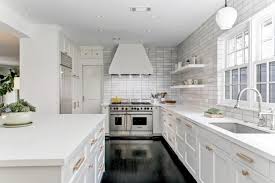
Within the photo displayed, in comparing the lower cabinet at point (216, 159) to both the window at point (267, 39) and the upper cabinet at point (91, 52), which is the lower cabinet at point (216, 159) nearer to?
the window at point (267, 39)

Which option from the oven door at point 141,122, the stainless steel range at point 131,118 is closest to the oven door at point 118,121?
the stainless steel range at point 131,118

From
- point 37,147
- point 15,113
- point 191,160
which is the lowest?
point 191,160

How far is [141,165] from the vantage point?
382 centimetres

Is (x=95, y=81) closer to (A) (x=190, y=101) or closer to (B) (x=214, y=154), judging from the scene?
(A) (x=190, y=101)

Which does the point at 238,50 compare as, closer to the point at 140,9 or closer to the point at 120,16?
the point at 140,9

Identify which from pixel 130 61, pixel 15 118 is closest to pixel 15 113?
pixel 15 118

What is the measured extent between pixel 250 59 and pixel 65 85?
12.4 feet

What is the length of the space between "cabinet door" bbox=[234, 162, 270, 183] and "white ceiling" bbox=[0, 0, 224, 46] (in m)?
2.52

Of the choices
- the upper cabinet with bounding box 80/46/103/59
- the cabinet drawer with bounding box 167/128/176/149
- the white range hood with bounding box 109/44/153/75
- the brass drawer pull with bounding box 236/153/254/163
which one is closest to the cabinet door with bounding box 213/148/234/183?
the brass drawer pull with bounding box 236/153/254/163

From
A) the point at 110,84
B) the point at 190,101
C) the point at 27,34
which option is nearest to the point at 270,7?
the point at 190,101

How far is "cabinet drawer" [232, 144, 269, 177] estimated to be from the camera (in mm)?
1408

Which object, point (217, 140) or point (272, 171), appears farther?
point (217, 140)

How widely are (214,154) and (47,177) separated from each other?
1711 mm

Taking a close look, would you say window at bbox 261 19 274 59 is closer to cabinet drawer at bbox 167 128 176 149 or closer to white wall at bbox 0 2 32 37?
cabinet drawer at bbox 167 128 176 149
